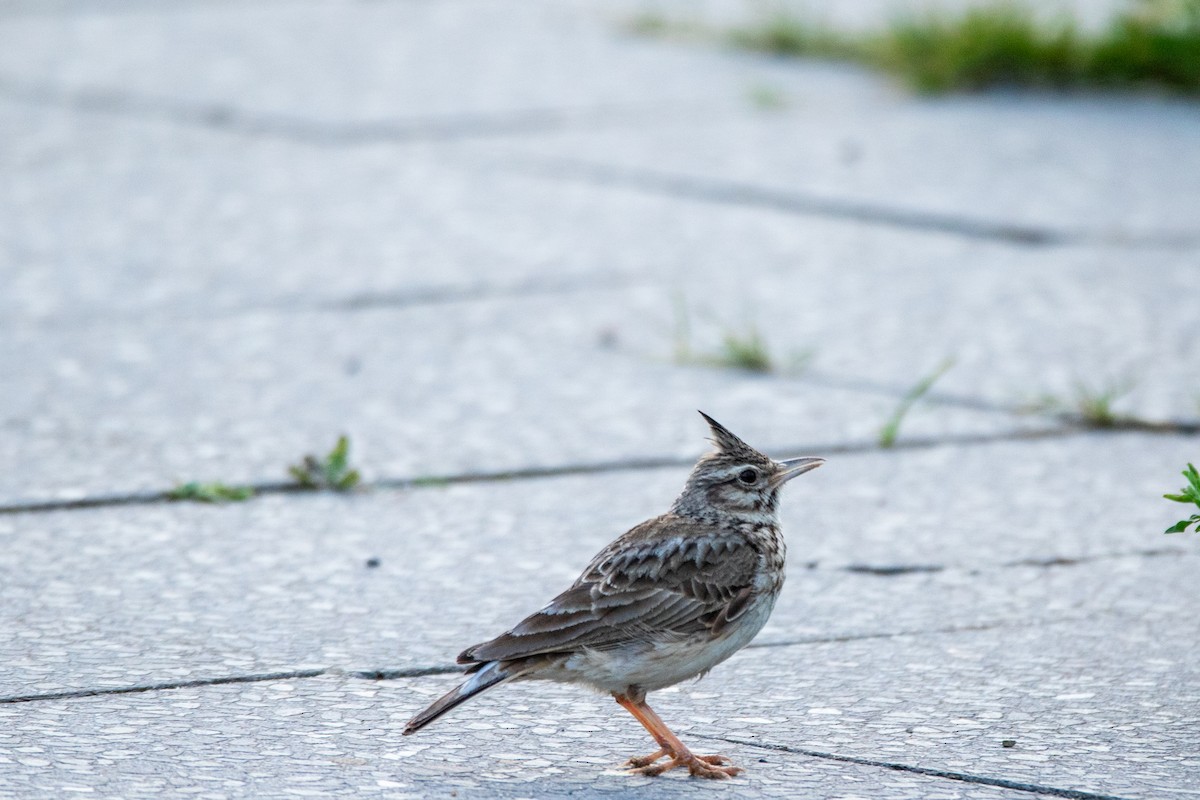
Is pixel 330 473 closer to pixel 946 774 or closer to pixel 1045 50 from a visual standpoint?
pixel 946 774

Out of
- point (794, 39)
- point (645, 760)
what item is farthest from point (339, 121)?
point (645, 760)

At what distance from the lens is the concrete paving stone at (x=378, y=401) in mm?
A: 6309

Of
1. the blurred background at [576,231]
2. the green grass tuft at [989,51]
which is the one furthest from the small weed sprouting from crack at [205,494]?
the green grass tuft at [989,51]

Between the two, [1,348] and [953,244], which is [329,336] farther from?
[953,244]

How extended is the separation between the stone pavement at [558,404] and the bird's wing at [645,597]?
0.85 feet

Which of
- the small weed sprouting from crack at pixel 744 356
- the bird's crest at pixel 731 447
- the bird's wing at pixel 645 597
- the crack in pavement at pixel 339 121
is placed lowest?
the bird's wing at pixel 645 597

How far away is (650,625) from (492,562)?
123cm

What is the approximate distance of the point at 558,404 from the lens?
22.7 feet

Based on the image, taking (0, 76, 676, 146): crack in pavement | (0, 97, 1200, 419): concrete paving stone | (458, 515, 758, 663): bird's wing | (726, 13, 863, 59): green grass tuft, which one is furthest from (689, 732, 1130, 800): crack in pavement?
(726, 13, 863, 59): green grass tuft

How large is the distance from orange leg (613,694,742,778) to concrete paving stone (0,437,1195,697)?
0.73 m

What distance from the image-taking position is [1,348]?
7371 mm

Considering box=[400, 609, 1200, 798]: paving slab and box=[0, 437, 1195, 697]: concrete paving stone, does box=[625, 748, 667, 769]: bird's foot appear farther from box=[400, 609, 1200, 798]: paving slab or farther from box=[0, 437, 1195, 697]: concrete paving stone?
box=[0, 437, 1195, 697]: concrete paving stone

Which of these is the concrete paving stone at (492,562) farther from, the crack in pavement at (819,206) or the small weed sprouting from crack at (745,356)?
the crack in pavement at (819,206)

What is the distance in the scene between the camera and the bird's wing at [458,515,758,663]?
427 centimetres
